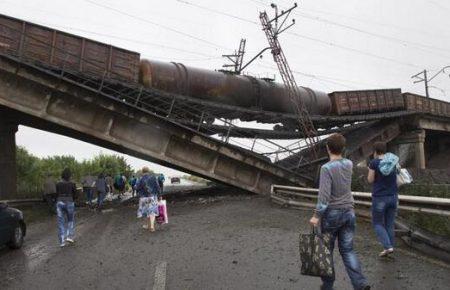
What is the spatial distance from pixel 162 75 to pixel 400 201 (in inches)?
621

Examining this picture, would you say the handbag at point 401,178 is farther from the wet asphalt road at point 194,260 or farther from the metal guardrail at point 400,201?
the wet asphalt road at point 194,260

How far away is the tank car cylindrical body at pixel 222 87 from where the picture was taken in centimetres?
2441

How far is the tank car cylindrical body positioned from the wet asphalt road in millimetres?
9961

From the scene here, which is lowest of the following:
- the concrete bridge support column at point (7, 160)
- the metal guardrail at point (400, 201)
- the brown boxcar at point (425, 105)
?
the metal guardrail at point (400, 201)

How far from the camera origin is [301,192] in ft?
66.2

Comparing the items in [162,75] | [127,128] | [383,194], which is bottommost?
[383,194]

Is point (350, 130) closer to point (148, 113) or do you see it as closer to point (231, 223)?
point (148, 113)

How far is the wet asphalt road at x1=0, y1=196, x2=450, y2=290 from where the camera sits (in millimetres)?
7355

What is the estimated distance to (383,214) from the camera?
27.4ft

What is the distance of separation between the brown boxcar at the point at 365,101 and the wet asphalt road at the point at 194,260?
18.2m

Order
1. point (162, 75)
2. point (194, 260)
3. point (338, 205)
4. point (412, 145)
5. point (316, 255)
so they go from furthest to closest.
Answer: point (412, 145) → point (162, 75) → point (194, 260) → point (338, 205) → point (316, 255)

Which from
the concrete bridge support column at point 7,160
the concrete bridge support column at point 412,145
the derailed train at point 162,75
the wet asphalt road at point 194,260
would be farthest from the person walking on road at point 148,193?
the concrete bridge support column at point 412,145

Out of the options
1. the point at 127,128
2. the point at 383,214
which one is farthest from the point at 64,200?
the point at 127,128

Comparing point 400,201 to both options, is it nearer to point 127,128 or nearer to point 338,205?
point 338,205
